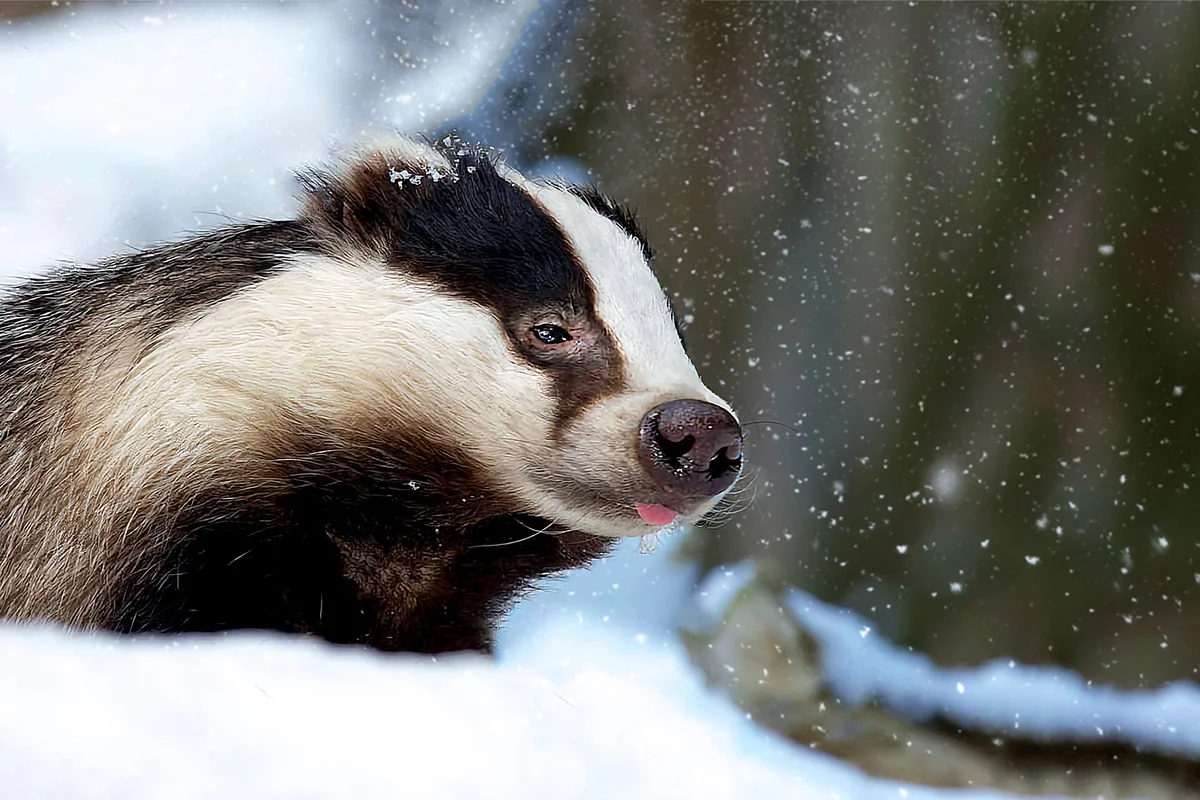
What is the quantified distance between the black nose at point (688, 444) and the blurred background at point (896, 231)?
0.41 metres

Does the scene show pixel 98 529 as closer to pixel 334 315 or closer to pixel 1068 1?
pixel 334 315

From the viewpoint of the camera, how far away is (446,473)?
867 mm

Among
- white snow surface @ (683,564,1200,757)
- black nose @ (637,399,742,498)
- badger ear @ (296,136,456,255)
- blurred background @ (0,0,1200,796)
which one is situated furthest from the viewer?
white snow surface @ (683,564,1200,757)

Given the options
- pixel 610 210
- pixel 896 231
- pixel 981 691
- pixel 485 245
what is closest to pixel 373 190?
pixel 485 245

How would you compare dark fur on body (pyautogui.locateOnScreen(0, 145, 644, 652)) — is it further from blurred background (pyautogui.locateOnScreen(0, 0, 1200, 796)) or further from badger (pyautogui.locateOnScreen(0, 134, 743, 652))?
blurred background (pyautogui.locateOnScreen(0, 0, 1200, 796))

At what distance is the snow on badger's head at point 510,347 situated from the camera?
0.80 metres

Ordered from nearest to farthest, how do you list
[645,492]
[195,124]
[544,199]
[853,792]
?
[645,492], [544,199], [195,124], [853,792]

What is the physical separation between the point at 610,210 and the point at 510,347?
0.71 feet

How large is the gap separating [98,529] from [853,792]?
2.65 ft

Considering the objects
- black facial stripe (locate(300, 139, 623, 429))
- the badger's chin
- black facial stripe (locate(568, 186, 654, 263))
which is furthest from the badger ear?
the badger's chin

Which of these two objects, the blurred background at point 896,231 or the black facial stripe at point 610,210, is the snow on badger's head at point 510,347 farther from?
the blurred background at point 896,231

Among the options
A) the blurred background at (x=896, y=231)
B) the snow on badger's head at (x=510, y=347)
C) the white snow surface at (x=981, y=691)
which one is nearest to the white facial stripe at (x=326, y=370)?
the snow on badger's head at (x=510, y=347)

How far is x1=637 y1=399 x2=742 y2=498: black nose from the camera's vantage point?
77cm

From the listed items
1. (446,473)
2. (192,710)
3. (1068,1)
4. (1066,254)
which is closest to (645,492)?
(446,473)
